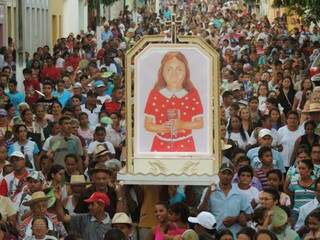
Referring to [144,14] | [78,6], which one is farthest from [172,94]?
[144,14]

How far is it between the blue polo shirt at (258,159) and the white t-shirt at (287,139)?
77cm

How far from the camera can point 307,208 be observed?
45.6 feet

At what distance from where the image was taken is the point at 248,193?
1454 cm

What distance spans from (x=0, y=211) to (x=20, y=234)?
792 mm

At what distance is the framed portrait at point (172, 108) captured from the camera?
14.1 metres

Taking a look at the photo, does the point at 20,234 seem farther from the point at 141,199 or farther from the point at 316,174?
the point at 316,174

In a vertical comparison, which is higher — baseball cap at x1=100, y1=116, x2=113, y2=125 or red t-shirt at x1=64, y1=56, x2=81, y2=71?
red t-shirt at x1=64, y1=56, x2=81, y2=71

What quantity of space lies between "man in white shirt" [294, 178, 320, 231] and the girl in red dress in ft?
4.22

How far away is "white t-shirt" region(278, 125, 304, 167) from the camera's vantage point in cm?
1781

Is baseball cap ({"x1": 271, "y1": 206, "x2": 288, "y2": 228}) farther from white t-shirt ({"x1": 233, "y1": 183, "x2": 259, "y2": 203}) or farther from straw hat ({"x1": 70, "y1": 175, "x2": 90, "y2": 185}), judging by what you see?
straw hat ({"x1": 70, "y1": 175, "x2": 90, "y2": 185})

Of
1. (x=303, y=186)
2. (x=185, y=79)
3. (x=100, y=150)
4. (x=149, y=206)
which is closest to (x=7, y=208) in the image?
(x=149, y=206)

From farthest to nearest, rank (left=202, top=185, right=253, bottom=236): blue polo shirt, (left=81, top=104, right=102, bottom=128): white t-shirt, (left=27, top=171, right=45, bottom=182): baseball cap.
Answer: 1. (left=81, top=104, right=102, bottom=128): white t-shirt
2. (left=27, top=171, right=45, bottom=182): baseball cap
3. (left=202, top=185, right=253, bottom=236): blue polo shirt

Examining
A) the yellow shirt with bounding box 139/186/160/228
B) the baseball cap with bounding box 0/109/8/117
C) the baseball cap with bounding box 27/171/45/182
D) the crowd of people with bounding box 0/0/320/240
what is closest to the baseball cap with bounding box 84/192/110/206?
the crowd of people with bounding box 0/0/320/240

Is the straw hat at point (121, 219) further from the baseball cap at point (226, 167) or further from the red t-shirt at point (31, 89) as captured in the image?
the red t-shirt at point (31, 89)
